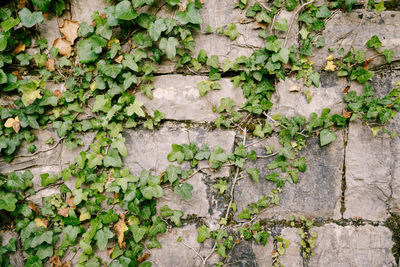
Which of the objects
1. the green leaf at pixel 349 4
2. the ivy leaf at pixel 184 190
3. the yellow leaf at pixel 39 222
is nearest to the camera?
the green leaf at pixel 349 4

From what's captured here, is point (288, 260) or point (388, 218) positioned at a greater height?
point (388, 218)

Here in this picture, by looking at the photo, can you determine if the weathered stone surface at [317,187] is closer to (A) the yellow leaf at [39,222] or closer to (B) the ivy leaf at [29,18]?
(A) the yellow leaf at [39,222]

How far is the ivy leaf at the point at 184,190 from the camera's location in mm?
1962

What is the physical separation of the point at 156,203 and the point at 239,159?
0.74 metres

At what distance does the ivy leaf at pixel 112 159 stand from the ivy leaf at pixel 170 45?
838 millimetres

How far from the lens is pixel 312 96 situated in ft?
6.63

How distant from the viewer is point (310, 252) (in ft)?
6.62

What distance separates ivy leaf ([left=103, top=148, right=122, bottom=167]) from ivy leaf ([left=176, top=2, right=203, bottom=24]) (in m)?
1.09

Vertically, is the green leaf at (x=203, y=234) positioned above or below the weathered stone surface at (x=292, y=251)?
above

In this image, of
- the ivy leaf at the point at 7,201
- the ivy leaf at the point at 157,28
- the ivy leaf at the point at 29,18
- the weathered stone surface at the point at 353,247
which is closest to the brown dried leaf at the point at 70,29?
the ivy leaf at the point at 29,18

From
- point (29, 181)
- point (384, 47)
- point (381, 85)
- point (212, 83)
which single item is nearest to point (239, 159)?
point (212, 83)

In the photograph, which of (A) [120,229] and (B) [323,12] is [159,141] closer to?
(A) [120,229]

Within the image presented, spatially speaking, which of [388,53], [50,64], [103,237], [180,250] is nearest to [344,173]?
[388,53]

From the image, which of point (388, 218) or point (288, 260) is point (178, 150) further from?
point (388, 218)
